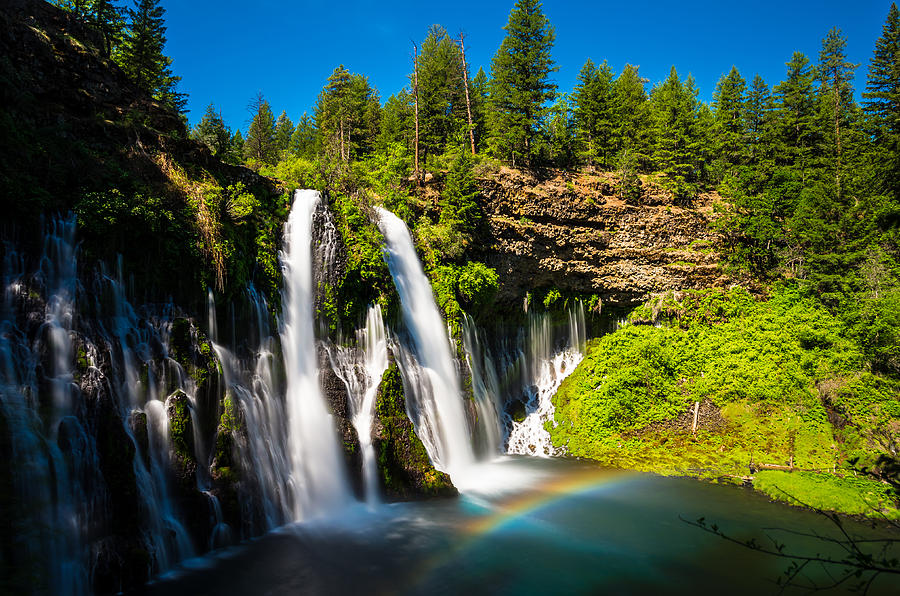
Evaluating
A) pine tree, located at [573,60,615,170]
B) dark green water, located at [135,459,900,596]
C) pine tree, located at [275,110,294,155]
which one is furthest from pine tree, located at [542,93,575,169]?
pine tree, located at [275,110,294,155]

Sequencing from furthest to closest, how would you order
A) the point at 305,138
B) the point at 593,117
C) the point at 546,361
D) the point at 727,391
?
the point at 305,138 < the point at 593,117 < the point at 546,361 < the point at 727,391

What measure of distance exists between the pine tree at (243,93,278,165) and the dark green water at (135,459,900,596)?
31484mm

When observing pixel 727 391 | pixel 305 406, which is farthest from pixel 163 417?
pixel 727 391

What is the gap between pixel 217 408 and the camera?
10.5m

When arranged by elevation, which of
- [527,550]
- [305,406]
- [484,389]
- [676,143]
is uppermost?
[676,143]

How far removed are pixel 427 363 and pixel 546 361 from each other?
910 cm

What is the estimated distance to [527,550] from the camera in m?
10.4

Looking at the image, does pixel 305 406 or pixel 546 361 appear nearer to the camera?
pixel 305 406

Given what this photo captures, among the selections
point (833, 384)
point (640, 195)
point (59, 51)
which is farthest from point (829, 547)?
point (59, 51)

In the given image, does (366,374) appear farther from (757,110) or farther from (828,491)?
(757,110)

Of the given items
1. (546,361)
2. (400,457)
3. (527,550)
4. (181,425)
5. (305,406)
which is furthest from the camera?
(546,361)

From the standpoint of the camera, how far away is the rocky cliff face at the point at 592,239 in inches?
860

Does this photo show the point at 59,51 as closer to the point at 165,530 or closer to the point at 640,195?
the point at 165,530

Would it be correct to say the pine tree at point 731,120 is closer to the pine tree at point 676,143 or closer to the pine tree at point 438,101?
the pine tree at point 676,143
